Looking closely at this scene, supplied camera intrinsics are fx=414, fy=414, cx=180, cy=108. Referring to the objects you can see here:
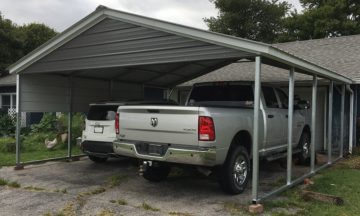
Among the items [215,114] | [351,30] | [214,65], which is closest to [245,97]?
[215,114]

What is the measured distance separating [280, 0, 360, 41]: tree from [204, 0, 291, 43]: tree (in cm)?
492

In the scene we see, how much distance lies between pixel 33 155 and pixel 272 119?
25.7 feet

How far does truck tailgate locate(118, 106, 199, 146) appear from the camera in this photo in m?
6.86

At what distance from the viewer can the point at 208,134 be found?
6738mm

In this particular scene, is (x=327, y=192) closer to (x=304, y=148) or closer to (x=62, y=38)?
(x=304, y=148)

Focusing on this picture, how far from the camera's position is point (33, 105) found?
1100cm

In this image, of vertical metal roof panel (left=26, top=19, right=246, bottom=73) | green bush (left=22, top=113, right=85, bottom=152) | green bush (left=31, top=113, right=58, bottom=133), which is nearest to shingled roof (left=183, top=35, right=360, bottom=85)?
green bush (left=22, top=113, right=85, bottom=152)

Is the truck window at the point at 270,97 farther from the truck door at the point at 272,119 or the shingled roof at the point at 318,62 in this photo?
the shingled roof at the point at 318,62

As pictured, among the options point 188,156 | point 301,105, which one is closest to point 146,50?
point 188,156

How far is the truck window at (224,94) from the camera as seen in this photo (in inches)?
346

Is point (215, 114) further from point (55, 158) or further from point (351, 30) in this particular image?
point (351, 30)

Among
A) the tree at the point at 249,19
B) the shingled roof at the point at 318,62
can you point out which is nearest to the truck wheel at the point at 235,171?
the shingled roof at the point at 318,62

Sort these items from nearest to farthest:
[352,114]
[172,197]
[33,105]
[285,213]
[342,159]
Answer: [285,213], [172,197], [33,105], [342,159], [352,114]

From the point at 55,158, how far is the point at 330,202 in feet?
26.3
